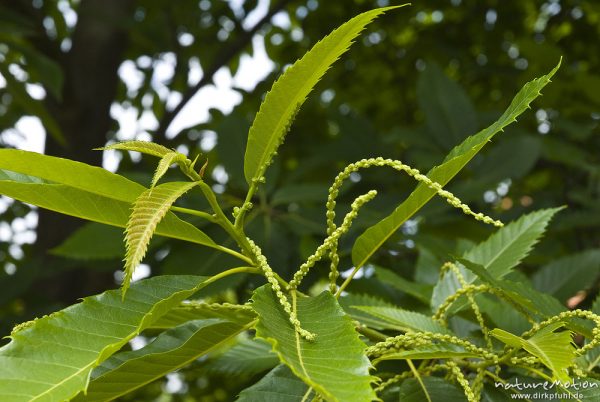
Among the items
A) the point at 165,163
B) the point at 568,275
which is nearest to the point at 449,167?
the point at 165,163

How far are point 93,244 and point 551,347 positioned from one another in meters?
1.30

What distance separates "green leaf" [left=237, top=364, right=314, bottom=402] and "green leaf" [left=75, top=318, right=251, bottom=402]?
0.27ft

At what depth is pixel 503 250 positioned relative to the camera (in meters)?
Result: 1.28

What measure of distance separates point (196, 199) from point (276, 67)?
5.33 feet

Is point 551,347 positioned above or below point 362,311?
below

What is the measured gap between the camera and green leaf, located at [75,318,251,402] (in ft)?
2.70

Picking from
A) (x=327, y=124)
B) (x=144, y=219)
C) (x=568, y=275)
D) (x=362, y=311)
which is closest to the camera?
(x=144, y=219)

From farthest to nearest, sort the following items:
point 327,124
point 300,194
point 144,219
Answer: point 327,124
point 300,194
point 144,219

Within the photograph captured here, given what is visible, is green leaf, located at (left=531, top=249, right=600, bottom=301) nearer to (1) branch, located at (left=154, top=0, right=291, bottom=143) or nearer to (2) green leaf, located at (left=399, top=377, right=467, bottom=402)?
(2) green leaf, located at (left=399, top=377, right=467, bottom=402)

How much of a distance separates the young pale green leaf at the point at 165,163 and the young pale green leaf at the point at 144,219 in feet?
0.06

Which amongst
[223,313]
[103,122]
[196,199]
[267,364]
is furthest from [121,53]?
[223,313]

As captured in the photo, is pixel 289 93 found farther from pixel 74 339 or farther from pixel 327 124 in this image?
pixel 327 124

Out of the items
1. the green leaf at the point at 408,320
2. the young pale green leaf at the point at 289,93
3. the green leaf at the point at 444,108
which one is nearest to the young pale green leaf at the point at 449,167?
the green leaf at the point at 408,320

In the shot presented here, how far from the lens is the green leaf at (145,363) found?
2.70 ft
